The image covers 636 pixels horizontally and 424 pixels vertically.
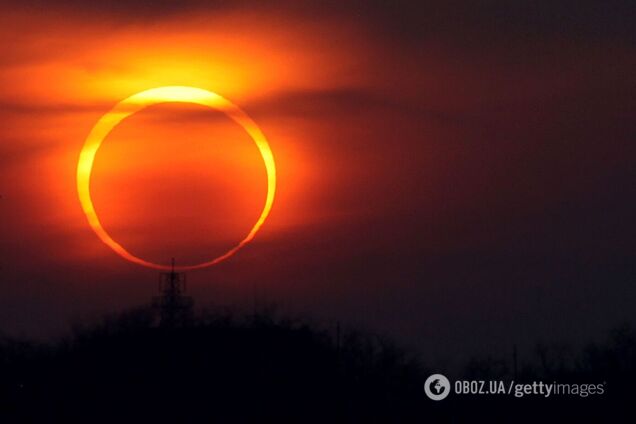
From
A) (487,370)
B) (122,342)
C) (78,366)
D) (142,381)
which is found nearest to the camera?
(142,381)

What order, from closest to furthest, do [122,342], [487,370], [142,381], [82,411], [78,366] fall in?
[82,411], [142,381], [78,366], [122,342], [487,370]

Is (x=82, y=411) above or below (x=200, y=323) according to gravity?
below

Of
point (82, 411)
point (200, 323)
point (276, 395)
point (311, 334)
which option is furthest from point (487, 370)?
point (82, 411)

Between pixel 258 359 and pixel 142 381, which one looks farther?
pixel 258 359

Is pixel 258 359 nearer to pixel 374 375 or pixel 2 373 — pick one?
pixel 374 375

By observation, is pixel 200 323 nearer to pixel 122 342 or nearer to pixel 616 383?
pixel 122 342

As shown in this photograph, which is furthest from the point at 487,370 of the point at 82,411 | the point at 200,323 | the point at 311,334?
the point at 82,411
